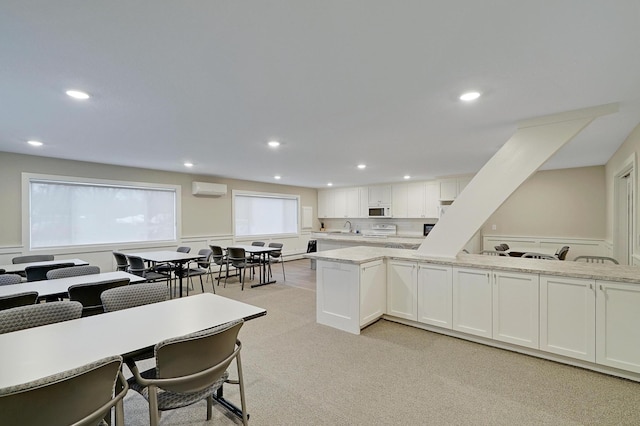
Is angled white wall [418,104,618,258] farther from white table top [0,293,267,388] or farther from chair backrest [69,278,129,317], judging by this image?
chair backrest [69,278,129,317]

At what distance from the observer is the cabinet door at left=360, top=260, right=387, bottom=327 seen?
345 centimetres

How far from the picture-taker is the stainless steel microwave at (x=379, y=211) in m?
8.70

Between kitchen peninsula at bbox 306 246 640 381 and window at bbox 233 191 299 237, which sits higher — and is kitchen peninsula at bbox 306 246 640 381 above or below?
below

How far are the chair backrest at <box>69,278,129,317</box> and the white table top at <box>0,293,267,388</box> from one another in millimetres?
885

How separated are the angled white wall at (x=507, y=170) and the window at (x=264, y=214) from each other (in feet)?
19.3

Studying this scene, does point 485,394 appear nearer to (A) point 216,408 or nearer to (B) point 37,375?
(A) point 216,408

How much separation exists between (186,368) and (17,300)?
1.83m

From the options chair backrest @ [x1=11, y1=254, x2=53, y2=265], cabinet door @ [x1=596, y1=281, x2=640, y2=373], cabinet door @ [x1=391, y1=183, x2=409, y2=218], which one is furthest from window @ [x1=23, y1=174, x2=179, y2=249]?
cabinet door @ [x1=596, y1=281, x2=640, y2=373]

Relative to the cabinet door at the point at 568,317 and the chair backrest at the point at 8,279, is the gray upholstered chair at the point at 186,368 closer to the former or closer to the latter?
the chair backrest at the point at 8,279

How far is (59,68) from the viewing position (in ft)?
6.73

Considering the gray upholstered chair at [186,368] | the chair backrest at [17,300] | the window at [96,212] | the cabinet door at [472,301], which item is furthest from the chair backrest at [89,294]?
the window at [96,212]

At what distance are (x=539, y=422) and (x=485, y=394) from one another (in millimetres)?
359

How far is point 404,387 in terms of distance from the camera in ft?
7.65

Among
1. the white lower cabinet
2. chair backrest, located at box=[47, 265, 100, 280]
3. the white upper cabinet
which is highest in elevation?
the white upper cabinet
